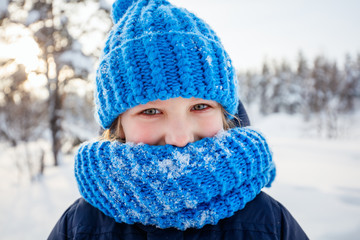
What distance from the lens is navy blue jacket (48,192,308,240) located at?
0.95 metres

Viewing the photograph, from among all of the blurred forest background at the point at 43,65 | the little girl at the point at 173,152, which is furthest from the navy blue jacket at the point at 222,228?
the blurred forest background at the point at 43,65

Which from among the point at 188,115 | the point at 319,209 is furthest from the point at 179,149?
the point at 319,209

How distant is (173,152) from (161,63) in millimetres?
390

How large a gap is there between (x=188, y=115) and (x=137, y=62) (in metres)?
0.34

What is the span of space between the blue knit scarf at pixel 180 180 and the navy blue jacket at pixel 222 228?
6cm

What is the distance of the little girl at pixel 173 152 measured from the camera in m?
0.92

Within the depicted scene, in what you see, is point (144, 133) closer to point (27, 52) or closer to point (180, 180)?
point (180, 180)

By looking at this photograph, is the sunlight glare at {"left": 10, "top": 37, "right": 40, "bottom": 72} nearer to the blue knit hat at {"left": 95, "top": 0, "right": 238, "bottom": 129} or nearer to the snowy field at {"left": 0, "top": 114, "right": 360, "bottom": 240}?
the snowy field at {"left": 0, "top": 114, "right": 360, "bottom": 240}

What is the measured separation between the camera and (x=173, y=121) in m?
0.96

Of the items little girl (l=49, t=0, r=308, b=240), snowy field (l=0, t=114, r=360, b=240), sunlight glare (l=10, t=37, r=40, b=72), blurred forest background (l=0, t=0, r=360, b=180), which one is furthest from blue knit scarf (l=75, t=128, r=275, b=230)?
sunlight glare (l=10, t=37, r=40, b=72)

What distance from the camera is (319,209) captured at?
2357 mm

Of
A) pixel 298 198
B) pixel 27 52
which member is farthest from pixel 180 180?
pixel 27 52

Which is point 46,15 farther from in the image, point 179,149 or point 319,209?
point 319,209

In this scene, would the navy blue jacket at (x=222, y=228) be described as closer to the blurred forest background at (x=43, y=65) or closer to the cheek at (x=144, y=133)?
the cheek at (x=144, y=133)
